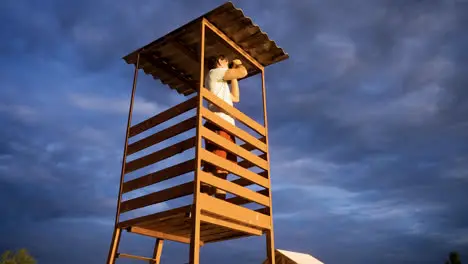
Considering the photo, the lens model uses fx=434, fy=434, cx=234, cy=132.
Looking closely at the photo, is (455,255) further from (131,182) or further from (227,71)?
(131,182)

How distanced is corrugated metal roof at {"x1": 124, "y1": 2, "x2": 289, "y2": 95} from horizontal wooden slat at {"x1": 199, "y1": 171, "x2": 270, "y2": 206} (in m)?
2.19

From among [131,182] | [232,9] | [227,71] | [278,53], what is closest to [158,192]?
[131,182]

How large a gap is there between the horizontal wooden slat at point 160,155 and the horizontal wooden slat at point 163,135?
23cm

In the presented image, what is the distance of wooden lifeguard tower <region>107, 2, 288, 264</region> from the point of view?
263 inches

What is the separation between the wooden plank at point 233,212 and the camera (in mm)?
6492

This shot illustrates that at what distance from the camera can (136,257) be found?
26.3 ft

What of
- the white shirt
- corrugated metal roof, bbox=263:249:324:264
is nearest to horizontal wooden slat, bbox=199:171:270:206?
corrugated metal roof, bbox=263:249:324:264

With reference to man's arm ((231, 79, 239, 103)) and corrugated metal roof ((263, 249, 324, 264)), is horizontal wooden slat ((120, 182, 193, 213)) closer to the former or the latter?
man's arm ((231, 79, 239, 103))

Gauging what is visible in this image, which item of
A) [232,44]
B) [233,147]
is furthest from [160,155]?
[232,44]

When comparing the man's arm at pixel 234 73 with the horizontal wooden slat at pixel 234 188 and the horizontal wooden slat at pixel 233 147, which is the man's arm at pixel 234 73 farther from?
the horizontal wooden slat at pixel 234 188

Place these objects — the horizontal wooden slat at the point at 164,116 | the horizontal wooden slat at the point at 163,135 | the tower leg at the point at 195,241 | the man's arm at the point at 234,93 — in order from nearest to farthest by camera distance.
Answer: the tower leg at the point at 195,241, the horizontal wooden slat at the point at 163,135, the horizontal wooden slat at the point at 164,116, the man's arm at the point at 234,93

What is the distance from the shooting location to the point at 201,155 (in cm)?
657

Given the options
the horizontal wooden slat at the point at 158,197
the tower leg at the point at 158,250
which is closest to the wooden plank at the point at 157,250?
the tower leg at the point at 158,250

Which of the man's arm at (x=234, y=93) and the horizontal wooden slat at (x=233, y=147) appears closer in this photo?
the horizontal wooden slat at (x=233, y=147)
